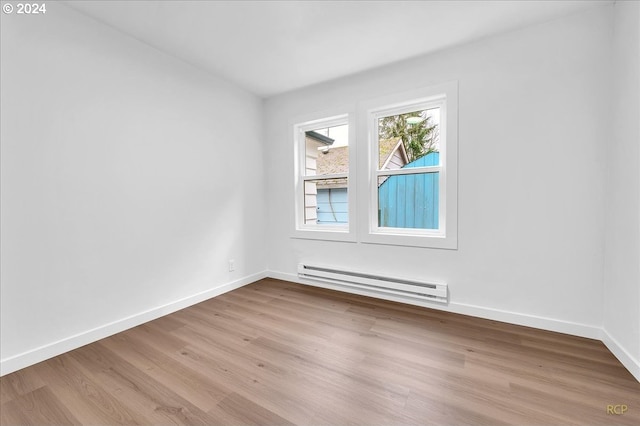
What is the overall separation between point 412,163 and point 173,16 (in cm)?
250

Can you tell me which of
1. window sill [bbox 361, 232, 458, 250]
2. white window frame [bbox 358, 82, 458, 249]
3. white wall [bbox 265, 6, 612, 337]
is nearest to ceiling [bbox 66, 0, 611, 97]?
white wall [bbox 265, 6, 612, 337]

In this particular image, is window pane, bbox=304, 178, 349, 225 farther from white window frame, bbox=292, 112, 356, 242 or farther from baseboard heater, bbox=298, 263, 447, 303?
baseboard heater, bbox=298, 263, 447, 303

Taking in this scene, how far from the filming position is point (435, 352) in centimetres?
200

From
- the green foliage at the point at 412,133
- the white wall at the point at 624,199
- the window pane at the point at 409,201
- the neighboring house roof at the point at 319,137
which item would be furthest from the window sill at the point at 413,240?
the neighboring house roof at the point at 319,137

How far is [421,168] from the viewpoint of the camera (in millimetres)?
2877

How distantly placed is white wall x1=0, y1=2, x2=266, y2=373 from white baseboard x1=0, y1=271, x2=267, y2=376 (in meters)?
0.01

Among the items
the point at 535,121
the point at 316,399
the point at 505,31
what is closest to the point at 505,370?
the point at 316,399

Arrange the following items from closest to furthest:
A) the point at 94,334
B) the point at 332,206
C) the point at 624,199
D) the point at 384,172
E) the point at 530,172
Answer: the point at 624,199 < the point at 94,334 < the point at 530,172 < the point at 384,172 < the point at 332,206

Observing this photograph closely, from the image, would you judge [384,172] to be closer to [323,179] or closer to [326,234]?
[323,179]

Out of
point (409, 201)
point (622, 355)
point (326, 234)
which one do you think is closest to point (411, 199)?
point (409, 201)

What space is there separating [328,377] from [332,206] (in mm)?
2148

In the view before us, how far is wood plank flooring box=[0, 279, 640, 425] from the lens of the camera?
4.68 ft

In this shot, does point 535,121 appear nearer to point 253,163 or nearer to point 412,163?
point 412,163

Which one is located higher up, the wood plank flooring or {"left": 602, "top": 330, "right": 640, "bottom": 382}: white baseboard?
{"left": 602, "top": 330, "right": 640, "bottom": 382}: white baseboard
